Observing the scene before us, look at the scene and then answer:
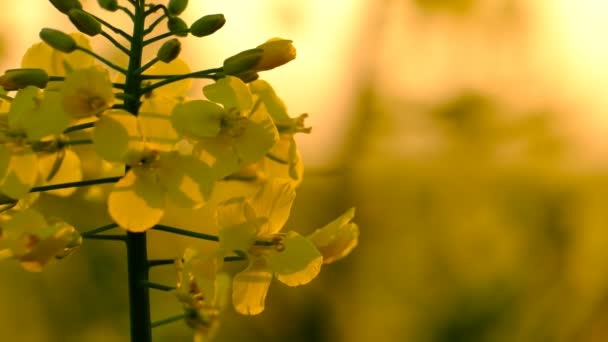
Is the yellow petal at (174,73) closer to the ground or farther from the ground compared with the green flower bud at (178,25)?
closer to the ground

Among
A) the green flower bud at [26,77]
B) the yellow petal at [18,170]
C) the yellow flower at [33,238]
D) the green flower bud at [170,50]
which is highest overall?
the green flower bud at [170,50]

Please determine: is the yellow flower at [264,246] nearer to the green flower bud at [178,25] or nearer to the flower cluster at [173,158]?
the flower cluster at [173,158]

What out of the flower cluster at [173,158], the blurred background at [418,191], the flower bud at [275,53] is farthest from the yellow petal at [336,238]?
the blurred background at [418,191]

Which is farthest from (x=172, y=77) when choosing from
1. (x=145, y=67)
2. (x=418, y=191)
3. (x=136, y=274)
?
(x=418, y=191)

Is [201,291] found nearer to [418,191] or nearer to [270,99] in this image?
[270,99]

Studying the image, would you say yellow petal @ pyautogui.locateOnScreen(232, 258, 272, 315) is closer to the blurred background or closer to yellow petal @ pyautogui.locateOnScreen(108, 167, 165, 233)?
yellow petal @ pyautogui.locateOnScreen(108, 167, 165, 233)

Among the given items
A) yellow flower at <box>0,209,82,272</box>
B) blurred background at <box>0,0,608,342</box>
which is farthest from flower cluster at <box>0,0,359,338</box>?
blurred background at <box>0,0,608,342</box>
